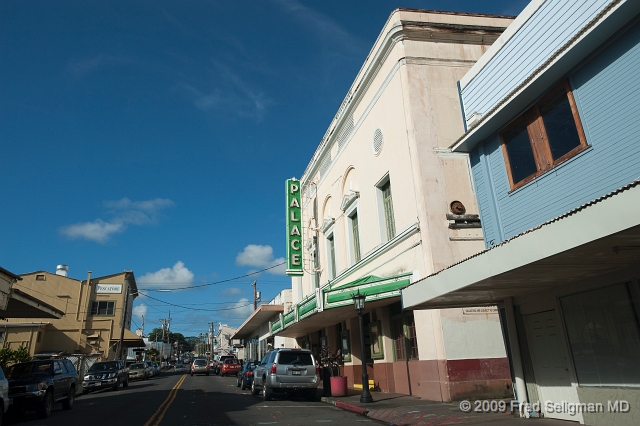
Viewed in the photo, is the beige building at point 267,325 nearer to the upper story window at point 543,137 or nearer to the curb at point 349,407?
the curb at point 349,407

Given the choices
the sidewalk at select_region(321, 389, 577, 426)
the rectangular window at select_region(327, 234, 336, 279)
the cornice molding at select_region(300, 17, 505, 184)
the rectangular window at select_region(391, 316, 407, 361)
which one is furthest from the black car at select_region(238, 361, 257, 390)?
the cornice molding at select_region(300, 17, 505, 184)

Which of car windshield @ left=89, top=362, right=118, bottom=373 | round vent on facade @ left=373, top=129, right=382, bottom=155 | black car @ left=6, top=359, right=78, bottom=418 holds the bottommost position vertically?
black car @ left=6, top=359, right=78, bottom=418

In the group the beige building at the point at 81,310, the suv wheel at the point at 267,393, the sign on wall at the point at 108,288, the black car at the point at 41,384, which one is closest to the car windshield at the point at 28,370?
the black car at the point at 41,384

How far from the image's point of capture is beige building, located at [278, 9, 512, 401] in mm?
13953

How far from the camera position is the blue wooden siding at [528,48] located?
9039 millimetres

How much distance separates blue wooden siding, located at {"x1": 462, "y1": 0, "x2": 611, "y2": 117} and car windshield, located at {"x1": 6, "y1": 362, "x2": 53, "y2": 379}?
14.4 meters

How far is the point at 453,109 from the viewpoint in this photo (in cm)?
1644

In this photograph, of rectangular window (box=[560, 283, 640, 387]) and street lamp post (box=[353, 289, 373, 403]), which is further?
street lamp post (box=[353, 289, 373, 403])

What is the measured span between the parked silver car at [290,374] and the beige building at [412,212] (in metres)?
2.01

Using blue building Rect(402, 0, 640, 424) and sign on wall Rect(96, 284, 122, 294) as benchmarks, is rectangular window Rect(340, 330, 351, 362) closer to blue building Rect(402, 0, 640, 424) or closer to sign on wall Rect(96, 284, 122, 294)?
blue building Rect(402, 0, 640, 424)

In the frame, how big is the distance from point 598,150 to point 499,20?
1165cm

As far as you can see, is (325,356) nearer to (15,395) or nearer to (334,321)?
(334,321)

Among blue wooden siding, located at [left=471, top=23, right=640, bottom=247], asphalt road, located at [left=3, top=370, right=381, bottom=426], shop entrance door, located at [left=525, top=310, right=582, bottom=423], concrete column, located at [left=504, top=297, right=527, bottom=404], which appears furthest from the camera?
Answer: asphalt road, located at [left=3, top=370, right=381, bottom=426]

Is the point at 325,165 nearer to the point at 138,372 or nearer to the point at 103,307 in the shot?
the point at 138,372
